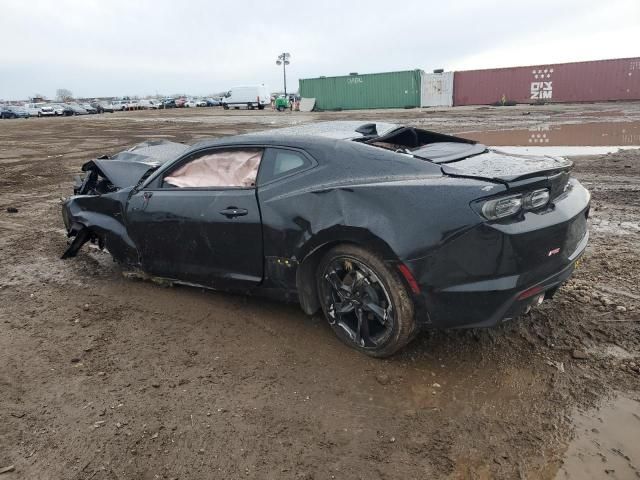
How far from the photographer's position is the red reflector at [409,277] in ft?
9.02

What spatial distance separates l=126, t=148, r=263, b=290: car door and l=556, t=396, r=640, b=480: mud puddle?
2139 mm

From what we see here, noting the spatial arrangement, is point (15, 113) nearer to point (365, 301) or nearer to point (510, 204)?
point (365, 301)

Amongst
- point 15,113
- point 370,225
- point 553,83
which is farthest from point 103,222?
point 15,113

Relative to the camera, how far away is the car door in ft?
11.5

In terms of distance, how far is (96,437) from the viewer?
2576 millimetres

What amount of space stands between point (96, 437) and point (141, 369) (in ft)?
2.14

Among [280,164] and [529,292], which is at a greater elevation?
[280,164]

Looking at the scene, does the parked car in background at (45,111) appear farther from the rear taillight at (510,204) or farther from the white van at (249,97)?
the rear taillight at (510,204)

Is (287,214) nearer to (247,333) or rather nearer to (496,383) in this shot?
(247,333)

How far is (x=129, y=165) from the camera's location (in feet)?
17.3

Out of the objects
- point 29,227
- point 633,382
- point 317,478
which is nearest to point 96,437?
point 317,478

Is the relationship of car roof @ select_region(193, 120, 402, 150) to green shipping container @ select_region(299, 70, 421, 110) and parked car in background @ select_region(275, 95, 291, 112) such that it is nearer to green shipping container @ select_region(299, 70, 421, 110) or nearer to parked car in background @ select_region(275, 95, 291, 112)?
green shipping container @ select_region(299, 70, 421, 110)

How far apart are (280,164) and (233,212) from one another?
484 mm

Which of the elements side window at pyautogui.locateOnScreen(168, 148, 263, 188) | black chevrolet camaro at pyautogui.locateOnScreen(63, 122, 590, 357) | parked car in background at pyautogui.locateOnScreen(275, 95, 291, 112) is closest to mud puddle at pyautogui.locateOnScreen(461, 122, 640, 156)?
black chevrolet camaro at pyautogui.locateOnScreen(63, 122, 590, 357)
